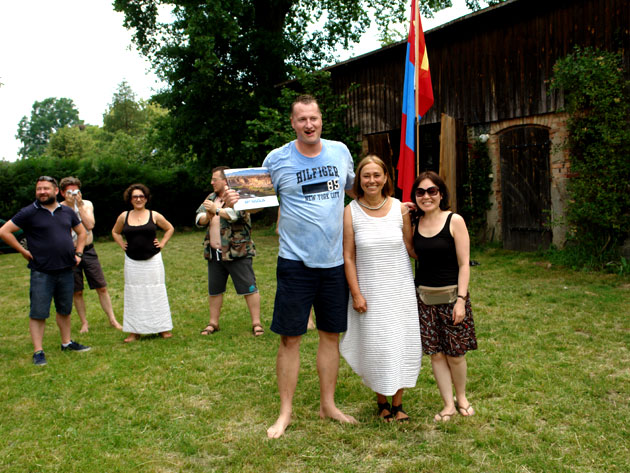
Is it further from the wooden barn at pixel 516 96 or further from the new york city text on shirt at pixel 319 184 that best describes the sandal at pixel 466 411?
the wooden barn at pixel 516 96

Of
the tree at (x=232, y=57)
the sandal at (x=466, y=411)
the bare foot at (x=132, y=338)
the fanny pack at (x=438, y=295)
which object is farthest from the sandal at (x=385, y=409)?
the tree at (x=232, y=57)

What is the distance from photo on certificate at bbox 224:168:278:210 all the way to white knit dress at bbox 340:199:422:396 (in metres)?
0.62

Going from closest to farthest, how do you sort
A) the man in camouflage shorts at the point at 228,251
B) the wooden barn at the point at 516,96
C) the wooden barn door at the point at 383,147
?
the man in camouflage shorts at the point at 228,251, the wooden barn at the point at 516,96, the wooden barn door at the point at 383,147

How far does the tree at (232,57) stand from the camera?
18359 mm

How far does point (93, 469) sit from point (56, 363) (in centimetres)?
262

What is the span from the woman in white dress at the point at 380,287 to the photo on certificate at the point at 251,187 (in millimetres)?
563

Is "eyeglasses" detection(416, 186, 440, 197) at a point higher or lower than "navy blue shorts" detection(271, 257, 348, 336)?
higher

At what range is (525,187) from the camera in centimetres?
1114

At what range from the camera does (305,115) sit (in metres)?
3.46

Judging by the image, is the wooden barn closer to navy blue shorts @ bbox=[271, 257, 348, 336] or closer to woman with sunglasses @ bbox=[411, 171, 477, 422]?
woman with sunglasses @ bbox=[411, 171, 477, 422]

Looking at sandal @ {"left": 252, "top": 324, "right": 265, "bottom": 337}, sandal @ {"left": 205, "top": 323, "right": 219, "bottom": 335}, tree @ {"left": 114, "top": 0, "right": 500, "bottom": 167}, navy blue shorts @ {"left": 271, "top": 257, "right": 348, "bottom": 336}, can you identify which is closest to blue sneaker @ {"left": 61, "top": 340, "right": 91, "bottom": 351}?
sandal @ {"left": 205, "top": 323, "right": 219, "bottom": 335}

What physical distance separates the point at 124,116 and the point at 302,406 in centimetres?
5758

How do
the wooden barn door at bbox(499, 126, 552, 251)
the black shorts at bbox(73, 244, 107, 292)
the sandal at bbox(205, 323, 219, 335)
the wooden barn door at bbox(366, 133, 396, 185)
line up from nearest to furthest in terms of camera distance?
1. the sandal at bbox(205, 323, 219, 335)
2. the black shorts at bbox(73, 244, 107, 292)
3. the wooden barn door at bbox(499, 126, 552, 251)
4. the wooden barn door at bbox(366, 133, 396, 185)

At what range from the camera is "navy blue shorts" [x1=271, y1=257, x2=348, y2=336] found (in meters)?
3.49
